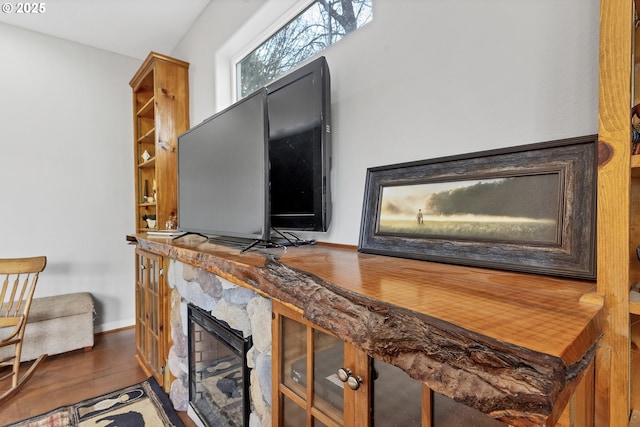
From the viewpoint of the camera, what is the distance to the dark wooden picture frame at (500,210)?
0.68 meters

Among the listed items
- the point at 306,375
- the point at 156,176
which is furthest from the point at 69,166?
the point at 306,375

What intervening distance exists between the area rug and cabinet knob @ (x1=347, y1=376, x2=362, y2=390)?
1546 mm

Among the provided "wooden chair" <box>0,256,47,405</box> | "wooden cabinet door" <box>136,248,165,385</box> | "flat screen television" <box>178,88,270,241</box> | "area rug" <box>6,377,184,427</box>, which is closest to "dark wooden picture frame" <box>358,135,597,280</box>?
"flat screen television" <box>178,88,270,241</box>

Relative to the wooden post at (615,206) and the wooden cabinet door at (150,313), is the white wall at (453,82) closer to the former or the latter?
the wooden post at (615,206)

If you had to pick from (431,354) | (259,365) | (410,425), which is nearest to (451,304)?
(431,354)

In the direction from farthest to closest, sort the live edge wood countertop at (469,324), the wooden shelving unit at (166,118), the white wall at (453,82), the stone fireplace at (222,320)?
1. the wooden shelving unit at (166,118)
2. the stone fireplace at (222,320)
3. the white wall at (453,82)
4. the live edge wood countertop at (469,324)

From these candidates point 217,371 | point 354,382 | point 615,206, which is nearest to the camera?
point 615,206

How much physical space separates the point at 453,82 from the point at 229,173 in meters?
0.99

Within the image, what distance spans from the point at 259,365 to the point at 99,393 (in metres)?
1.67

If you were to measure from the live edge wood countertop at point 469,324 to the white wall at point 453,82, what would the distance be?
1.41 ft

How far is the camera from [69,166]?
3004 millimetres

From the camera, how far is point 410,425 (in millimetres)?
650

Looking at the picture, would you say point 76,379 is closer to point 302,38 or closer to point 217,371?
point 217,371

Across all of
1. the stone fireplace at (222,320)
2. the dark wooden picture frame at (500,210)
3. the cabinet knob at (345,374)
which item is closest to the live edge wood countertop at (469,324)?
the dark wooden picture frame at (500,210)
